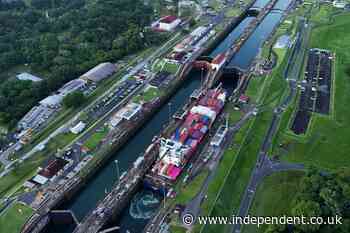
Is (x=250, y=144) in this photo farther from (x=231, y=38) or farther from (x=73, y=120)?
(x=231, y=38)

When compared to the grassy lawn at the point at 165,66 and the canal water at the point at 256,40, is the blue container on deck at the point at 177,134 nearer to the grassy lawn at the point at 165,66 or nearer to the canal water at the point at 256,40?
the grassy lawn at the point at 165,66

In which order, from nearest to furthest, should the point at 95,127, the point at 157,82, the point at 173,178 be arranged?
the point at 173,178 < the point at 95,127 < the point at 157,82

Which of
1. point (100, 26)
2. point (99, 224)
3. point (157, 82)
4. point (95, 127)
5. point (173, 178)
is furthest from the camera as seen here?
point (100, 26)

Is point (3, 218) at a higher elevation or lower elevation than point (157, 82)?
lower

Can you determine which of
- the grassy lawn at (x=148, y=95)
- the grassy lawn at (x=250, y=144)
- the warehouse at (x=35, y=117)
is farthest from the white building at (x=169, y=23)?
the warehouse at (x=35, y=117)

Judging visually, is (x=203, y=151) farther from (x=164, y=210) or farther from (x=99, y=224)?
(x=99, y=224)

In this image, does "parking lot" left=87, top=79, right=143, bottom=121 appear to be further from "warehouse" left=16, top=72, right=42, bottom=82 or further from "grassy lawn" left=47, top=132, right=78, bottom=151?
"warehouse" left=16, top=72, right=42, bottom=82

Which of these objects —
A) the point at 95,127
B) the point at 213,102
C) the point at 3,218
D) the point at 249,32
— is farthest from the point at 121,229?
the point at 249,32
